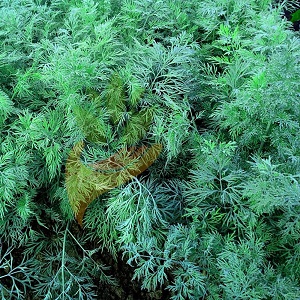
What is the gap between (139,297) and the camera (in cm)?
189

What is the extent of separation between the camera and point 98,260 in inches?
77.7

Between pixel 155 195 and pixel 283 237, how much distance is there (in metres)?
0.55

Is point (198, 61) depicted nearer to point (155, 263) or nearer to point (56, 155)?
point (56, 155)

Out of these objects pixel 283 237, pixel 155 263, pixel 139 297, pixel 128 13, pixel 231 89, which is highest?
pixel 128 13

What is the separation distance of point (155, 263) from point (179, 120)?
0.59m

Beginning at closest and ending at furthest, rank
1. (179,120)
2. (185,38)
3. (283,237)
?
(283,237), (179,120), (185,38)

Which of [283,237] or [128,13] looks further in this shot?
[128,13]

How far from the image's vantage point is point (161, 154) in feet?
6.32

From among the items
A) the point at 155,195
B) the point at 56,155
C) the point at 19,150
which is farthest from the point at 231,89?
the point at 19,150

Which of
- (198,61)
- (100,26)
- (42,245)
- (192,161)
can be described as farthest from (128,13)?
(42,245)

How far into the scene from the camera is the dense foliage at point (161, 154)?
162cm

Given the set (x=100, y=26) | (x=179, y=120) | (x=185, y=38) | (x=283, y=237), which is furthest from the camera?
(x=185, y=38)

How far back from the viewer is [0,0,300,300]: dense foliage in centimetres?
162

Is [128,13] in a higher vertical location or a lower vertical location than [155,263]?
higher
